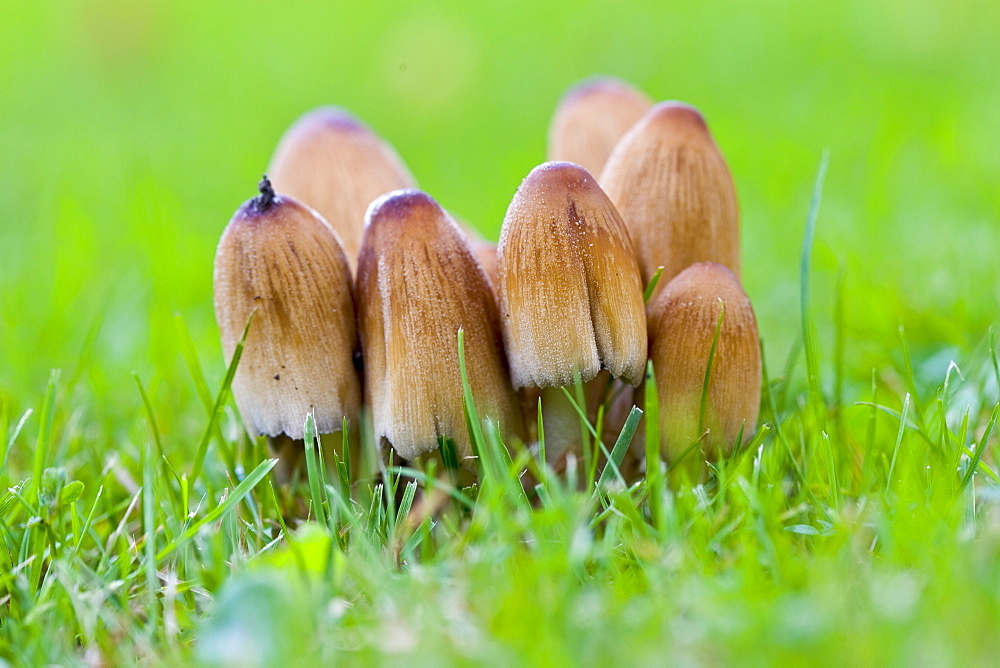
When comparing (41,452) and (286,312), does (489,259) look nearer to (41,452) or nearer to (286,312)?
(286,312)

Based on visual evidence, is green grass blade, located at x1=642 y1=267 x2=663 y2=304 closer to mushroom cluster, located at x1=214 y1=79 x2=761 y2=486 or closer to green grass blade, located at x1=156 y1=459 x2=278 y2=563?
mushroom cluster, located at x1=214 y1=79 x2=761 y2=486

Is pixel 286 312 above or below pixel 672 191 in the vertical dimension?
below

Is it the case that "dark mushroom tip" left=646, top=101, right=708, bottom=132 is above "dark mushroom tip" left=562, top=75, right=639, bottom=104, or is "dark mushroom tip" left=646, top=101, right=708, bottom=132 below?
below

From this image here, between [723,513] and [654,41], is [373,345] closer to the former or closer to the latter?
[723,513]

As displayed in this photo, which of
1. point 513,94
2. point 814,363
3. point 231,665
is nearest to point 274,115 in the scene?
point 513,94

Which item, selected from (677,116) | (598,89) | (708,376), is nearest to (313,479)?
(708,376)

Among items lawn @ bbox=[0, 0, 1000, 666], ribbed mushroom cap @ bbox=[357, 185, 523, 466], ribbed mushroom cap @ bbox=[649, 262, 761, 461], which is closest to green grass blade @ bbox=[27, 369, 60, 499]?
lawn @ bbox=[0, 0, 1000, 666]

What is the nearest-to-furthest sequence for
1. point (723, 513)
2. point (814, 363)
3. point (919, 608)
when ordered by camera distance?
point (919, 608) → point (723, 513) → point (814, 363)

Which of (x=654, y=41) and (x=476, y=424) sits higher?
(x=654, y=41)
